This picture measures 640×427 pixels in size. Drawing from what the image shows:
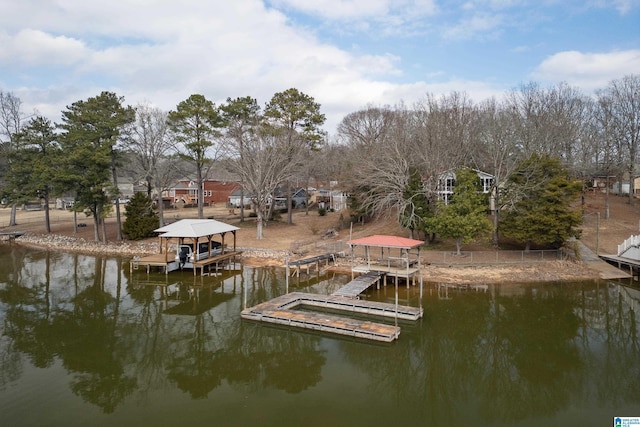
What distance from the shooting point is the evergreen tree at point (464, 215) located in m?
26.9

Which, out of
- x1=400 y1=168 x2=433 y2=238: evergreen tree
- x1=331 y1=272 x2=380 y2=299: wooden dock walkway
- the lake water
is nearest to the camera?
the lake water

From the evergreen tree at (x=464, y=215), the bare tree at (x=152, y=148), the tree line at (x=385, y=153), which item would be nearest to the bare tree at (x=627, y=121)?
the tree line at (x=385, y=153)

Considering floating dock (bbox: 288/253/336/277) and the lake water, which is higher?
floating dock (bbox: 288/253/336/277)

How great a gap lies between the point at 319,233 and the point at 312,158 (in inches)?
369

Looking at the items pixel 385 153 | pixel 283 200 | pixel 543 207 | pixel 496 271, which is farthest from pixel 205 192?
pixel 543 207

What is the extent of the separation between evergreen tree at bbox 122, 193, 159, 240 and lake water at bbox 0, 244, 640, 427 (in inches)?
565

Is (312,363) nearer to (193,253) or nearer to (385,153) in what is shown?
(193,253)

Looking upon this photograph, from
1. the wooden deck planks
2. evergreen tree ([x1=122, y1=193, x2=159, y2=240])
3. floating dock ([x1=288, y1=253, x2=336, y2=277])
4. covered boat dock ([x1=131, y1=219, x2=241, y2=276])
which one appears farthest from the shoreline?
evergreen tree ([x1=122, y1=193, x2=159, y2=240])

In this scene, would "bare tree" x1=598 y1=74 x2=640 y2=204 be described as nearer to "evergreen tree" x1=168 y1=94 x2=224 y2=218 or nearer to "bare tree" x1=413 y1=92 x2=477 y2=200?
"bare tree" x1=413 y1=92 x2=477 y2=200

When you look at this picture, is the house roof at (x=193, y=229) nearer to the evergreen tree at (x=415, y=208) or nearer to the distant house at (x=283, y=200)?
the evergreen tree at (x=415, y=208)

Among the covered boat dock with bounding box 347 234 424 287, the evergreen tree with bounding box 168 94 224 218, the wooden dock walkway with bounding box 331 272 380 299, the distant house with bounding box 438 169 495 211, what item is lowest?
the wooden dock walkway with bounding box 331 272 380 299

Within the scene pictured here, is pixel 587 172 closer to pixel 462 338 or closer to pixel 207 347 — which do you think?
pixel 462 338

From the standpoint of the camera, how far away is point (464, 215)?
27.8 meters

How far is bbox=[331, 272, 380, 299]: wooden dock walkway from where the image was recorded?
2077 centimetres
